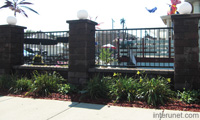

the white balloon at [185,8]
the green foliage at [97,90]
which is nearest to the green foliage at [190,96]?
the green foliage at [97,90]

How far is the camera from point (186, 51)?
502cm

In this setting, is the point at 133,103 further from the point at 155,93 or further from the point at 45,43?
the point at 45,43

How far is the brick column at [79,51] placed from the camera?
5836 millimetres

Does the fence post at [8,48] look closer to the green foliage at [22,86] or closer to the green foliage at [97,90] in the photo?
the green foliage at [22,86]

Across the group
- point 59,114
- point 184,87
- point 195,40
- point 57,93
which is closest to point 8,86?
point 57,93

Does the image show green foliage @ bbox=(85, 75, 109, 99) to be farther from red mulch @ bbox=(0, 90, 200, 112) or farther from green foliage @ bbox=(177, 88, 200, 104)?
green foliage @ bbox=(177, 88, 200, 104)

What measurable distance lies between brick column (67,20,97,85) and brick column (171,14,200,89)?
8.49 ft

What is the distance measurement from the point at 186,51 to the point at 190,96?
1.24 m


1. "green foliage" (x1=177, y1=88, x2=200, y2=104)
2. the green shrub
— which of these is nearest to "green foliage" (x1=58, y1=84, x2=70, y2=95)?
the green shrub

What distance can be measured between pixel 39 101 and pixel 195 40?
4433 millimetres

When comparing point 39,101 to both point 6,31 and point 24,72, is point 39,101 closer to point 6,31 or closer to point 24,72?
point 24,72

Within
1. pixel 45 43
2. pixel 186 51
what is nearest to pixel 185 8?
pixel 186 51

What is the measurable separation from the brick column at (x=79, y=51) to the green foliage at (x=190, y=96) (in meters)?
2.75

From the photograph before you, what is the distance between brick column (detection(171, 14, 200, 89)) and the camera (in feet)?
16.2
